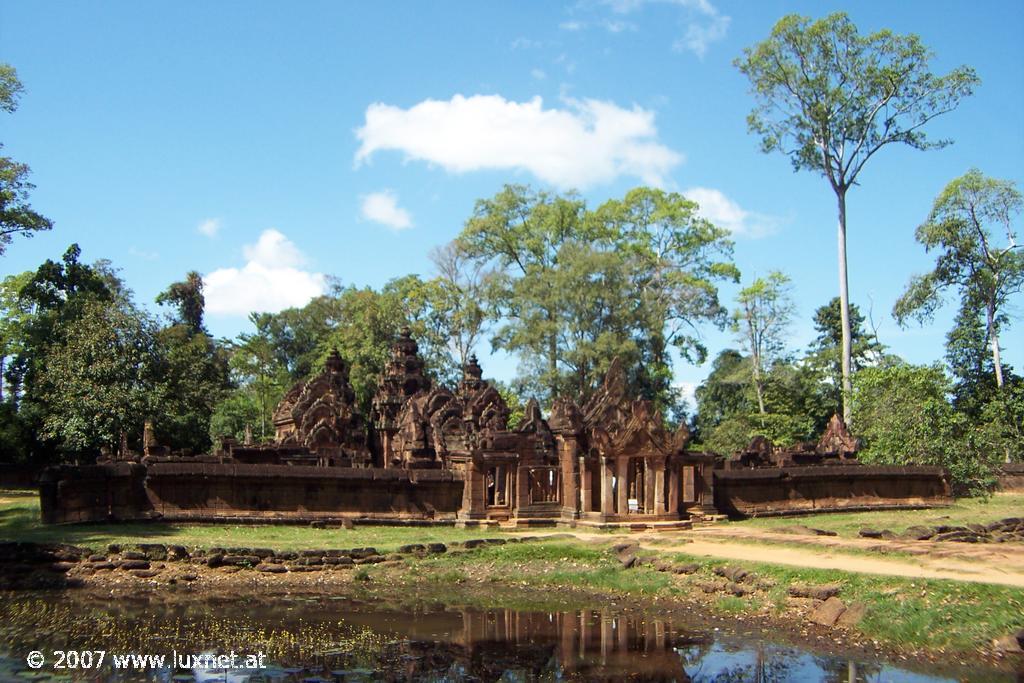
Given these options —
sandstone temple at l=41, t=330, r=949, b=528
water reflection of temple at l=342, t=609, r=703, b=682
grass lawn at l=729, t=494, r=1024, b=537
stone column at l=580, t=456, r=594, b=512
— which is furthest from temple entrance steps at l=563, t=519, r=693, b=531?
water reflection of temple at l=342, t=609, r=703, b=682

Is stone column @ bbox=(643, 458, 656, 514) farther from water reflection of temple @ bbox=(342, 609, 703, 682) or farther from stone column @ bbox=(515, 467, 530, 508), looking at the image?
water reflection of temple @ bbox=(342, 609, 703, 682)

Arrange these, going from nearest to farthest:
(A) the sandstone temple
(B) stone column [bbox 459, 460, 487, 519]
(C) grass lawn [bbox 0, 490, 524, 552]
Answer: (C) grass lawn [bbox 0, 490, 524, 552] → (A) the sandstone temple → (B) stone column [bbox 459, 460, 487, 519]

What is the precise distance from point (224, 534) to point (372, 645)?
9603 mm

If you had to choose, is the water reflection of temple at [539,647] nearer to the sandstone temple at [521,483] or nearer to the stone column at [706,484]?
the sandstone temple at [521,483]

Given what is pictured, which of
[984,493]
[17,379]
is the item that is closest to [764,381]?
[984,493]

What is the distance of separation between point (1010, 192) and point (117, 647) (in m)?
40.5

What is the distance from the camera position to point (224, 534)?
2112 centimetres

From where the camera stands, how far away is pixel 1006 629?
12.1 meters

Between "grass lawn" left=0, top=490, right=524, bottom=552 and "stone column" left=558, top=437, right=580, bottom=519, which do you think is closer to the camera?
"grass lawn" left=0, top=490, right=524, bottom=552

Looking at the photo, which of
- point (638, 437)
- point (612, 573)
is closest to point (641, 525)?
point (638, 437)

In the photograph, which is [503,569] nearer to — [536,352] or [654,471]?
[654,471]

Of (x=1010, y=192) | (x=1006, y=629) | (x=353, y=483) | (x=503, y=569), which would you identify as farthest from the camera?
(x=1010, y=192)

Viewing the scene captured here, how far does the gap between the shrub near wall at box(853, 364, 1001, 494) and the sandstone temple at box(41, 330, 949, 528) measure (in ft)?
4.82

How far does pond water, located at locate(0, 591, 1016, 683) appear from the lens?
37.1 feet
